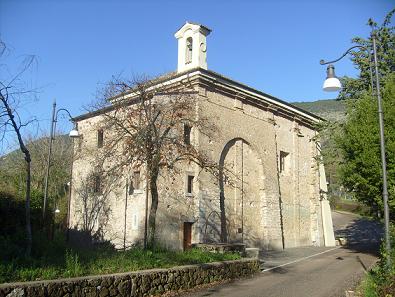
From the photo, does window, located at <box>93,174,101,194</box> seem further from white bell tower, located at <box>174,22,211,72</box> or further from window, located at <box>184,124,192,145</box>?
white bell tower, located at <box>174,22,211,72</box>

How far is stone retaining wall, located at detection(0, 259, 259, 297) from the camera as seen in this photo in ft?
27.2

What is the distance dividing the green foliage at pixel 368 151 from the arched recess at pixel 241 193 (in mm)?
6376

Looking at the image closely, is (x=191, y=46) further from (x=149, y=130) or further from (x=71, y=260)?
(x=71, y=260)

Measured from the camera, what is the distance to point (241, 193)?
80.8 ft

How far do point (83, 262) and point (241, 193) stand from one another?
15.2 m

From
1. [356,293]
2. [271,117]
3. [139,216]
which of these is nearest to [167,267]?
[356,293]

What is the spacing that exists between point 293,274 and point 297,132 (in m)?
16.4

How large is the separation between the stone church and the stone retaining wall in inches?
256

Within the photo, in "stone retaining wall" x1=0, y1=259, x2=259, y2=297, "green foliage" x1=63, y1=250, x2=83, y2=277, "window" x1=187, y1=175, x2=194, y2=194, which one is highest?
"window" x1=187, y1=175, x2=194, y2=194

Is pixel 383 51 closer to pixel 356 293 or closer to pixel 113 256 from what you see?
pixel 356 293

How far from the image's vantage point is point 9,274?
8.53 meters

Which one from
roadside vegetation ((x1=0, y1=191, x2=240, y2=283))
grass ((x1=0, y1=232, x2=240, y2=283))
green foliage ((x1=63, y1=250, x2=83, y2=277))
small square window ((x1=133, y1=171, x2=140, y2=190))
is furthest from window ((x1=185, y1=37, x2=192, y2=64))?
green foliage ((x1=63, y1=250, x2=83, y2=277))

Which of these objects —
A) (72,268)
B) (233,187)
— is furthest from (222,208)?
(72,268)

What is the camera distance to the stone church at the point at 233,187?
2127 centimetres
